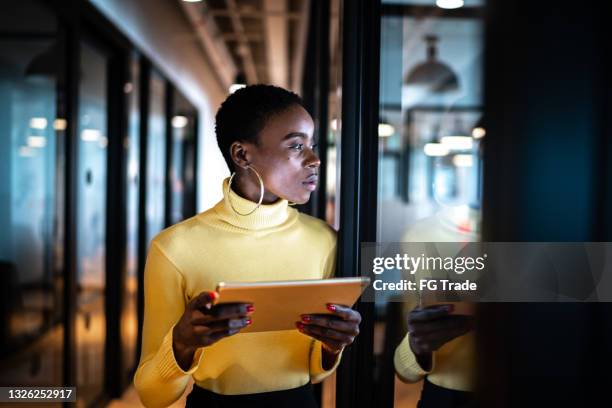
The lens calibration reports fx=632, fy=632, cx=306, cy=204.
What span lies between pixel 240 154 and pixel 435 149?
361 millimetres

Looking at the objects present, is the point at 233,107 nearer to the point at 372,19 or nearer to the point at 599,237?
the point at 372,19

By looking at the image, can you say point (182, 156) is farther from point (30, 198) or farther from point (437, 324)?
point (437, 324)

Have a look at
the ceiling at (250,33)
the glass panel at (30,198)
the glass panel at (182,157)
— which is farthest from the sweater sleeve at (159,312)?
the glass panel at (182,157)

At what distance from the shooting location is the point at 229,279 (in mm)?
1139

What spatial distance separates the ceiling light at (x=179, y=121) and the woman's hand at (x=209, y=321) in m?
3.87

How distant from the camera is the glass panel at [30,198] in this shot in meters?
2.23

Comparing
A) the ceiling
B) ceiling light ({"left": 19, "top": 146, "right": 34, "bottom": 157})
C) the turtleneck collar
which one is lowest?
the turtleneck collar

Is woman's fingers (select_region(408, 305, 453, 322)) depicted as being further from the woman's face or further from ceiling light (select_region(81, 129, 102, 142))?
ceiling light (select_region(81, 129, 102, 142))

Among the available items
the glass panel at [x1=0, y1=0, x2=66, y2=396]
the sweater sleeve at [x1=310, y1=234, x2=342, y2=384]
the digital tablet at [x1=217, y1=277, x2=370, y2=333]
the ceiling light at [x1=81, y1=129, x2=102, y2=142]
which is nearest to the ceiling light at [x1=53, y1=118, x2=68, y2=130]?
the glass panel at [x1=0, y1=0, x2=66, y2=396]

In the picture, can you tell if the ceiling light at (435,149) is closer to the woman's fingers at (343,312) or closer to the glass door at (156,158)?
the woman's fingers at (343,312)

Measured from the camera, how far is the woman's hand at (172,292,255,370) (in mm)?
958

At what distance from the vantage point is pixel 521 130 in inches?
46.6

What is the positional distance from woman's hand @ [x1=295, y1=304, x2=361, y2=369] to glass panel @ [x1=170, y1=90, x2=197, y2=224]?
3.82 meters

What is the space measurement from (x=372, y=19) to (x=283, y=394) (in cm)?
73
